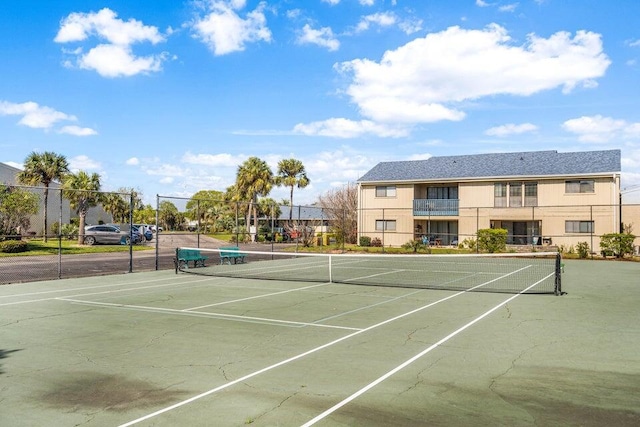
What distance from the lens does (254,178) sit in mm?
64938

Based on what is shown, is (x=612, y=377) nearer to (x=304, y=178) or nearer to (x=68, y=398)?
(x=68, y=398)

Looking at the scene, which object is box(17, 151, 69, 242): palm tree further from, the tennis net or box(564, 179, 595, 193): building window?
box(564, 179, 595, 193): building window

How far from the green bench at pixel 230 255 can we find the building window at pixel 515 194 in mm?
26314

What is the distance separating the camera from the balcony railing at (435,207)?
48188 mm

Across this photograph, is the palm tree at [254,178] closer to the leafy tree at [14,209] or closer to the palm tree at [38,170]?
the palm tree at [38,170]

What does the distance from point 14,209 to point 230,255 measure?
762 inches

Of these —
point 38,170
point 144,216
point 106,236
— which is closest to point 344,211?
point 106,236

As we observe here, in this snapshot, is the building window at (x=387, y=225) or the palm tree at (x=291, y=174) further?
the palm tree at (x=291, y=174)

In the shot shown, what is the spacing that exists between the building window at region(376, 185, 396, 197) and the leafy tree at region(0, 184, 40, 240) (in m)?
29.9

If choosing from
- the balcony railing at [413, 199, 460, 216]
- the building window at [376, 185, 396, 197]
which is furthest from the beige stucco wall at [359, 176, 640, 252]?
the balcony railing at [413, 199, 460, 216]

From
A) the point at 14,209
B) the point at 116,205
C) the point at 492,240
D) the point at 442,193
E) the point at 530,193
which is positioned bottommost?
the point at 492,240

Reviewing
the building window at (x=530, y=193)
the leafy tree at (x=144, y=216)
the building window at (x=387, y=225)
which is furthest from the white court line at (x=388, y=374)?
the leafy tree at (x=144, y=216)

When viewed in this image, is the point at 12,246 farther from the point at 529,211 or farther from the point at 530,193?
the point at 530,193

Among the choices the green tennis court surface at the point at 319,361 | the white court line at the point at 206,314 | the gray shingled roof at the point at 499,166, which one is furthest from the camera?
the gray shingled roof at the point at 499,166
